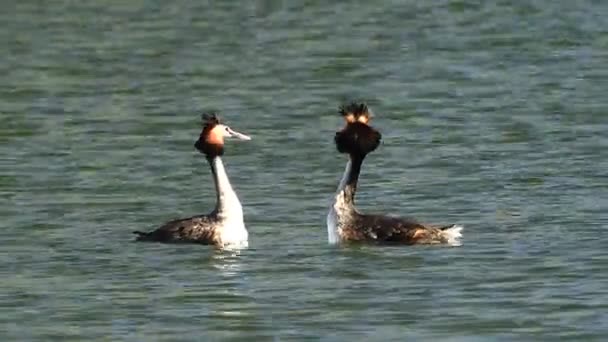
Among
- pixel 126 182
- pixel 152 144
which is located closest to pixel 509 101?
pixel 152 144

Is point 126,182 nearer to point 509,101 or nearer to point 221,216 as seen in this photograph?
→ point 221,216

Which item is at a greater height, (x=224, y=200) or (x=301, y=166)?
(x=224, y=200)

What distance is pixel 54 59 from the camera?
119ft

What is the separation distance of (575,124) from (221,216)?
802 centimetres

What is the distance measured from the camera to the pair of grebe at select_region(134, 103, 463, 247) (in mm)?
21141

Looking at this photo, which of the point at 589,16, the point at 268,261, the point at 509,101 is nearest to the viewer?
the point at 268,261

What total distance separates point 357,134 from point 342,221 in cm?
86

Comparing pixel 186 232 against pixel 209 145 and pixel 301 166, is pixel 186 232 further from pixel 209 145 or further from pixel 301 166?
pixel 301 166

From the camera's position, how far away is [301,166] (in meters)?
26.2

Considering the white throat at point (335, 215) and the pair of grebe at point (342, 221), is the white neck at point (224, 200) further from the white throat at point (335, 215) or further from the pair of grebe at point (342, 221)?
the white throat at point (335, 215)

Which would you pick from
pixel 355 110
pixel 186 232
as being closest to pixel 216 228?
pixel 186 232

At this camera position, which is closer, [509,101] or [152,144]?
[152,144]

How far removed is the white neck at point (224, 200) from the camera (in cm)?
2166

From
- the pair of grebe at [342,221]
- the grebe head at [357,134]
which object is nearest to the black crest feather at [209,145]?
the pair of grebe at [342,221]
